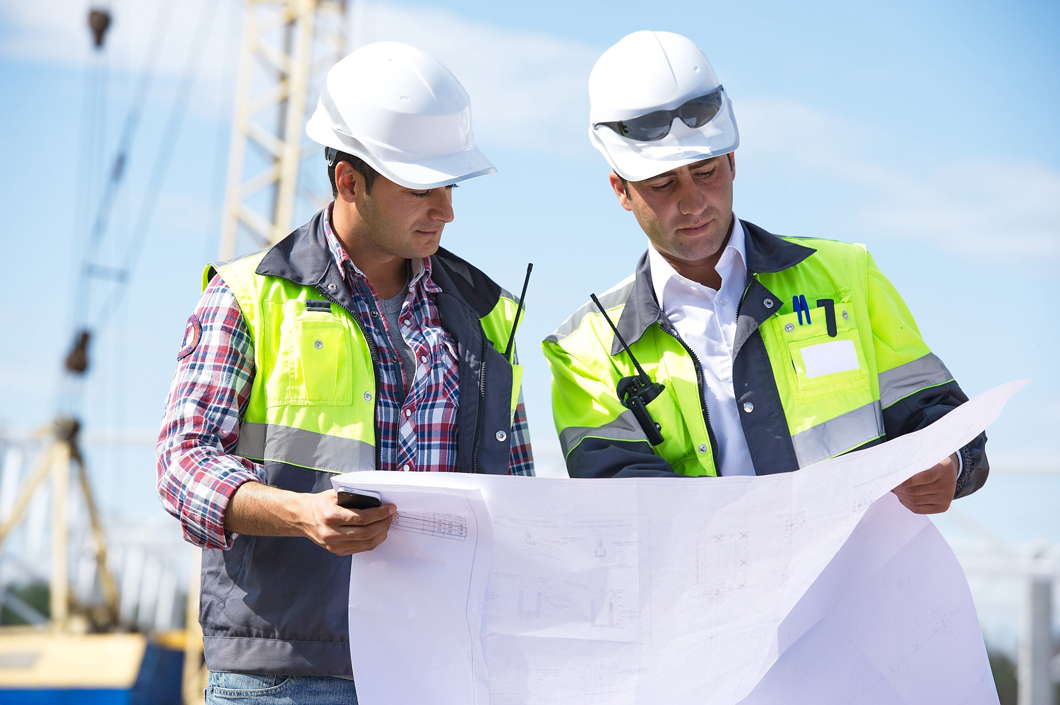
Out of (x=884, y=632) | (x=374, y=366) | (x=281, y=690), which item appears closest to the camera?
(x=884, y=632)

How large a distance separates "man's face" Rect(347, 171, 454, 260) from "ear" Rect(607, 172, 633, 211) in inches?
20.0

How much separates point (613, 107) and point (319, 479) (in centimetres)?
122

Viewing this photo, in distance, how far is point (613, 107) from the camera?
8.61 ft

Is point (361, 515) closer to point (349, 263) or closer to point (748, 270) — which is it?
point (349, 263)

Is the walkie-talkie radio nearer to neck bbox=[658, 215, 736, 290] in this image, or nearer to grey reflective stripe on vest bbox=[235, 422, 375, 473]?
neck bbox=[658, 215, 736, 290]

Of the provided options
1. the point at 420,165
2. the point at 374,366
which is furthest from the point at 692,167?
the point at 374,366

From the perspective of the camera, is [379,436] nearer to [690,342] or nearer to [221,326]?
[221,326]

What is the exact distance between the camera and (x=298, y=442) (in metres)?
2.18

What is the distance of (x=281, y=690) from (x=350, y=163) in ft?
4.06

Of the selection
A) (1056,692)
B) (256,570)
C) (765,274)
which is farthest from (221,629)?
(1056,692)

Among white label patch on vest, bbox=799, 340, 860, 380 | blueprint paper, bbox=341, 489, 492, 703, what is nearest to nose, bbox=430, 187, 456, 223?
blueprint paper, bbox=341, 489, 492, 703

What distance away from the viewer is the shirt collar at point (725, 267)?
8.52 ft

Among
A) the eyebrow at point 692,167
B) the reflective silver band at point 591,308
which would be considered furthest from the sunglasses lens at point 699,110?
the reflective silver band at point 591,308

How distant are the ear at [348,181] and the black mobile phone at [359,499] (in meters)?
0.89
